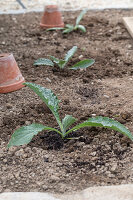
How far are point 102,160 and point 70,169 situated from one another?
0.18 metres

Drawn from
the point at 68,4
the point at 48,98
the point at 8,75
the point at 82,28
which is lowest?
the point at 68,4

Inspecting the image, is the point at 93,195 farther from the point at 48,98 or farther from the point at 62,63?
the point at 62,63

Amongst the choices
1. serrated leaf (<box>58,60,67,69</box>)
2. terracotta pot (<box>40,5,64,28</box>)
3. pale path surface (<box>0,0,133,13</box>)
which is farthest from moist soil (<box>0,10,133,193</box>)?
pale path surface (<box>0,0,133,13</box>)

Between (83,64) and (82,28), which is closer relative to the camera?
(83,64)

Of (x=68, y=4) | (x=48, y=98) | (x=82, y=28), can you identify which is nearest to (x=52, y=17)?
(x=82, y=28)

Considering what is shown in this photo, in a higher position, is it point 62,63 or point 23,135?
point 23,135

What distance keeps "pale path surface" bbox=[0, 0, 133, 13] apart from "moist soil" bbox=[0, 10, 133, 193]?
1417 millimetres

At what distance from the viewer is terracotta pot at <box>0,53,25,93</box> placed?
2553 mm

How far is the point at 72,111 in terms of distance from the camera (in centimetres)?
225

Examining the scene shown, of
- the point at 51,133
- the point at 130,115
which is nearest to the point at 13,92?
the point at 51,133

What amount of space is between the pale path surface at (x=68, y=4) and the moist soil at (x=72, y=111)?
4.65 feet

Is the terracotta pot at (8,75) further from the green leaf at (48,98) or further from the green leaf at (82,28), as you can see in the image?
the green leaf at (82,28)

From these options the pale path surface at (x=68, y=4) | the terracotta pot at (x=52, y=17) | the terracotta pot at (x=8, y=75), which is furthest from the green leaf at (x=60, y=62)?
the pale path surface at (x=68, y=4)

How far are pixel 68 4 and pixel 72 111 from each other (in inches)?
154
